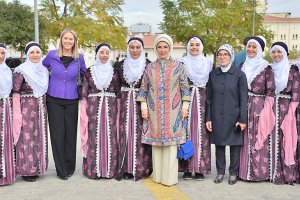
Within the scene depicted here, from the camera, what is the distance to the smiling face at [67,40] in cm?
521

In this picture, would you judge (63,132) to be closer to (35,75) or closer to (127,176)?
(35,75)

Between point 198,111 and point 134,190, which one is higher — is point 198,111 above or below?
above

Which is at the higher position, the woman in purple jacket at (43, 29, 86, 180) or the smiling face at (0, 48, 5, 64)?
the smiling face at (0, 48, 5, 64)

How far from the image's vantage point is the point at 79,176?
18.1 ft

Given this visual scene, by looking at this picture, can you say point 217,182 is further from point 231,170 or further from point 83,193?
point 83,193

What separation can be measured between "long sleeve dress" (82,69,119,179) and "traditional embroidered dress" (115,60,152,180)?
11 cm

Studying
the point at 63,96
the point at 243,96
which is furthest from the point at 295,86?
the point at 63,96

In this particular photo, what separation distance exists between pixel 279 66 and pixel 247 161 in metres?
1.22

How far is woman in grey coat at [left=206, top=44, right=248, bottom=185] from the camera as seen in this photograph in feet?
16.2

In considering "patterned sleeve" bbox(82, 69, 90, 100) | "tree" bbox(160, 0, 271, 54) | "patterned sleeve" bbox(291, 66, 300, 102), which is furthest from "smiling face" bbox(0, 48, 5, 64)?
"tree" bbox(160, 0, 271, 54)

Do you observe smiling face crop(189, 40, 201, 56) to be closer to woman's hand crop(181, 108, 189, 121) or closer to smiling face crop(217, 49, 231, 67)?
smiling face crop(217, 49, 231, 67)

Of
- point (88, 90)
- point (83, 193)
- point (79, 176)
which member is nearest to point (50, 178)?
point (79, 176)

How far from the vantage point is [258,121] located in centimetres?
508

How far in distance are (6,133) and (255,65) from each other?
3110 mm
